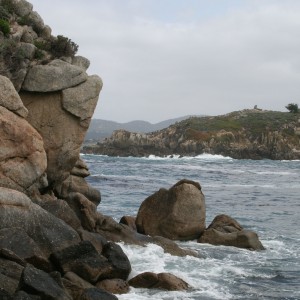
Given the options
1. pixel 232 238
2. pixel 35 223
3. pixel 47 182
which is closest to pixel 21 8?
pixel 47 182

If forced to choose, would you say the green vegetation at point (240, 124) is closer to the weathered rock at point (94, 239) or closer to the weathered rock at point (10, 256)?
the weathered rock at point (94, 239)

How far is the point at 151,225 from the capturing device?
27.0m

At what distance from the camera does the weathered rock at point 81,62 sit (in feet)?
91.6

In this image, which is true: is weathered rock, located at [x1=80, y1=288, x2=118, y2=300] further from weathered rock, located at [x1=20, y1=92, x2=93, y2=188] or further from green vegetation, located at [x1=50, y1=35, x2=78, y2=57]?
green vegetation, located at [x1=50, y1=35, x2=78, y2=57]

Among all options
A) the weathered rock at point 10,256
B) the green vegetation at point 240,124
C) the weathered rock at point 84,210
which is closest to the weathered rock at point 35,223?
the weathered rock at point 10,256

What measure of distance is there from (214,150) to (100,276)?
123352 millimetres

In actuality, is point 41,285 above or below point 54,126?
below

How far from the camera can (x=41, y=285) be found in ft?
44.9

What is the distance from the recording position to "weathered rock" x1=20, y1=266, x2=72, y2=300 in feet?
44.2

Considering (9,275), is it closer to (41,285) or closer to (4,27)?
(41,285)

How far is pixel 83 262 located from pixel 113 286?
3.95 ft

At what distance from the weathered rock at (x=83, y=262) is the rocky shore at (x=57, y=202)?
0.03 metres

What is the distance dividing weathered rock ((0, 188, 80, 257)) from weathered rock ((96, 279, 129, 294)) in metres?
1.79

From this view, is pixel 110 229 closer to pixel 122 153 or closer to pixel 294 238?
pixel 294 238
